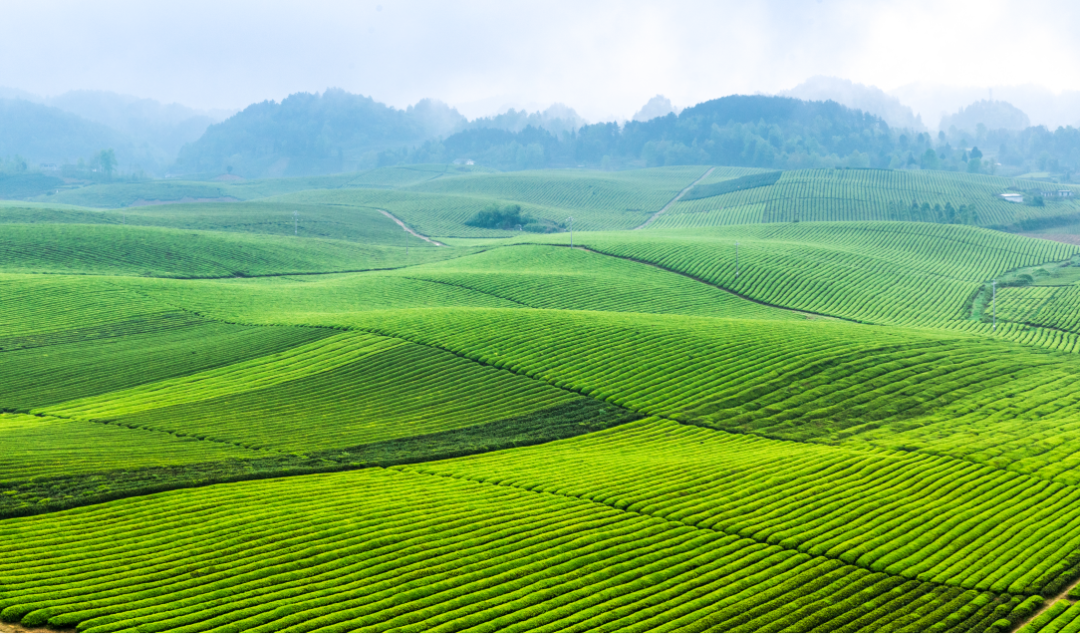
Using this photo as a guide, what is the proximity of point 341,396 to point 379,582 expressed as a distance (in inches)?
873

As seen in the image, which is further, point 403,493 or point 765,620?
point 403,493

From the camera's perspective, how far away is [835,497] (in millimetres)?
33500

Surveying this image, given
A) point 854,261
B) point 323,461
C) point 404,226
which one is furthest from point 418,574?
point 404,226

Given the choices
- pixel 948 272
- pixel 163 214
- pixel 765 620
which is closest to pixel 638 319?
pixel 765 620

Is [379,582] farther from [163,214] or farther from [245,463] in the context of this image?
[163,214]

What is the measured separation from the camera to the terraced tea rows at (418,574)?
23.1 m

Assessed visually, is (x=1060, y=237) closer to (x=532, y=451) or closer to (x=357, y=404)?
(x=532, y=451)

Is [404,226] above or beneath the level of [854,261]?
above

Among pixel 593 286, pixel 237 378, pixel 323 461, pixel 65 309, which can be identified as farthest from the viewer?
pixel 593 286

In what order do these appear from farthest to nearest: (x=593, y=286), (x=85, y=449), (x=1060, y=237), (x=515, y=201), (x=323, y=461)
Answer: (x=515, y=201) < (x=1060, y=237) < (x=593, y=286) < (x=323, y=461) < (x=85, y=449)

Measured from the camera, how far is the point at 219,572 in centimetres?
2494

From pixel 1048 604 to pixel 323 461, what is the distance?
25.5 m

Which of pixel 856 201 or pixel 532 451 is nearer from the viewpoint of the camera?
pixel 532 451

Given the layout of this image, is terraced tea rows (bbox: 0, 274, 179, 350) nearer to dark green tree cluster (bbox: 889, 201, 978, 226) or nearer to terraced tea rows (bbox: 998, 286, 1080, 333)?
terraced tea rows (bbox: 998, 286, 1080, 333)
